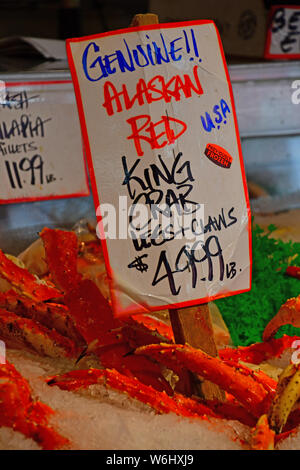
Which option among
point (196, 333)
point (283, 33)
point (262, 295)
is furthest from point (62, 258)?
point (283, 33)

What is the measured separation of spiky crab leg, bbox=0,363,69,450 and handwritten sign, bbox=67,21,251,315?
32cm

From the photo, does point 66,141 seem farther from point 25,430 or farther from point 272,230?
point 25,430

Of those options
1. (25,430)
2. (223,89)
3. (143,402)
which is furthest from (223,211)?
(25,430)

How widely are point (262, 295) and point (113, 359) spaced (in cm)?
96

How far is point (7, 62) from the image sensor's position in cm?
291

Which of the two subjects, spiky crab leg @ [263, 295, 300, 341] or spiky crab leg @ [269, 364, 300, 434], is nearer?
spiky crab leg @ [269, 364, 300, 434]

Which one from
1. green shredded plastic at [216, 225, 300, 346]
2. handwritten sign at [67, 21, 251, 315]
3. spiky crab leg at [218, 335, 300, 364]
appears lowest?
green shredded plastic at [216, 225, 300, 346]

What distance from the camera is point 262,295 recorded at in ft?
7.43

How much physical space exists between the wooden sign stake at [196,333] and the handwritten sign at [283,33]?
2591 millimetres

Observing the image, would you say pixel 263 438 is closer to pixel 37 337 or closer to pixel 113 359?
pixel 113 359

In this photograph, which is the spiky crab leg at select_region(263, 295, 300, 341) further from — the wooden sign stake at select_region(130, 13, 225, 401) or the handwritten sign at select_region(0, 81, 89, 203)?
the handwritten sign at select_region(0, 81, 89, 203)

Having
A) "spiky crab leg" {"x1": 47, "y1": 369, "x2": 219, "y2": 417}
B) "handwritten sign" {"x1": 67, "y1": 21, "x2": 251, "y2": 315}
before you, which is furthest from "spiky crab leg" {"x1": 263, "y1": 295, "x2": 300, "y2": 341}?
"spiky crab leg" {"x1": 47, "y1": 369, "x2": 219, "y2": 417}

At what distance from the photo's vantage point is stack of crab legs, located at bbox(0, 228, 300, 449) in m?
1.28

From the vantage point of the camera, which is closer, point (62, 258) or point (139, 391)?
point (139, 391)
